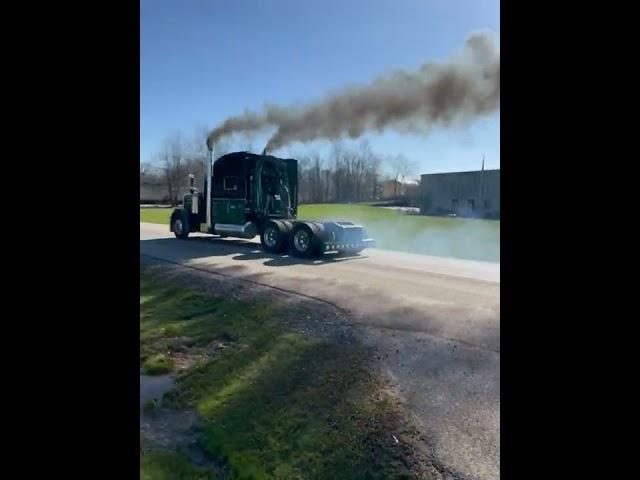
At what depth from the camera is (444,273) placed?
4.12 m

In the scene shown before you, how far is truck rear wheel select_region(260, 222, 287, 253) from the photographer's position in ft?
17.4

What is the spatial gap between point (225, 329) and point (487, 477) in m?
1.89

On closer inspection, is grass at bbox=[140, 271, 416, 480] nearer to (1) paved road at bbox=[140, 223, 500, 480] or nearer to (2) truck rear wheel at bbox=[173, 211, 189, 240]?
(1) paved road at bbox=[140, 223, 500, 480]

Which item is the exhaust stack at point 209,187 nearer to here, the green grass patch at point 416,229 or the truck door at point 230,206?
the truck door at point 230,206

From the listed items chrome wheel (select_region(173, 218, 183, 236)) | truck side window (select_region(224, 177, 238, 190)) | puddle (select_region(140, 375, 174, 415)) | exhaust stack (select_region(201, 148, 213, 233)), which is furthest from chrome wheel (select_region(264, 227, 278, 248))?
puddle (select_region(140, 375, 174, 415))

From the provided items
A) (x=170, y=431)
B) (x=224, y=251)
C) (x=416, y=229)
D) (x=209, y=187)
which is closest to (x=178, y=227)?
(x=209, y=187)

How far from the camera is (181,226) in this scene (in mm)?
6766

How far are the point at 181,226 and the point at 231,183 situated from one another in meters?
1.59
